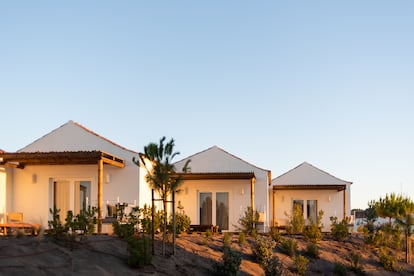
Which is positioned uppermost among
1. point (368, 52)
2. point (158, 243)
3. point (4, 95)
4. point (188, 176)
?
point (368, 52)

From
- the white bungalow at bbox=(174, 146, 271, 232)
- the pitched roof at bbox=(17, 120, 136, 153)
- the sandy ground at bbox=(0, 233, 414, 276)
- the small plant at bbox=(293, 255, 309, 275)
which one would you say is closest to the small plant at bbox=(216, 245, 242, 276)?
the sandy ground at bbox=(0, 233, 414, 276)

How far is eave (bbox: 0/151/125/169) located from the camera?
2020 centimetres

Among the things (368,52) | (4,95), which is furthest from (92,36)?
(368,52)

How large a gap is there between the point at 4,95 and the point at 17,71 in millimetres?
985

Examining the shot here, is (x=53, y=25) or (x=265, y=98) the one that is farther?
(x=265, y=98)

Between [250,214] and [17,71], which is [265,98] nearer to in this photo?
[250,214]

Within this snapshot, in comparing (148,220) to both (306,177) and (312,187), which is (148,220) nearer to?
(312,187)

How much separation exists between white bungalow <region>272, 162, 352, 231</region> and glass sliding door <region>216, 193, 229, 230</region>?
5.64m

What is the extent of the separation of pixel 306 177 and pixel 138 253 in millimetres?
21420

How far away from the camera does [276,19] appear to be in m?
22.1

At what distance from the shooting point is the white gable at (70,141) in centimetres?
2331

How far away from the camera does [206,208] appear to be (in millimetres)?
29141

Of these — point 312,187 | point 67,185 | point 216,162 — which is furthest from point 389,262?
point 67,185

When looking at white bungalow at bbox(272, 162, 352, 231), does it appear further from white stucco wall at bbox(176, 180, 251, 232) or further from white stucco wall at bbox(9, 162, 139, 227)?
white stucco wall at bbox(9, 162, 139, 227)
